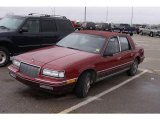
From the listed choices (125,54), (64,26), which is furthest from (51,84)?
(64,26)

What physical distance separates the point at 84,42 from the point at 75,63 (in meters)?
1.48

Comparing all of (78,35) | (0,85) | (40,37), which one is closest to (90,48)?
(78,35)

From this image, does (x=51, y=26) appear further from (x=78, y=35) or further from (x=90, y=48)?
(x=90, y=48)

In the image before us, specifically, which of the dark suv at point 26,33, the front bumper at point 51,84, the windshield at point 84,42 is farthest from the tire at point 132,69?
the front bumper at point 51,84

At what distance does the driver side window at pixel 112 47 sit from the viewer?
23.1 feet

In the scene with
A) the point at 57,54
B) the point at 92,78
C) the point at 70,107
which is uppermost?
the point at 57,54

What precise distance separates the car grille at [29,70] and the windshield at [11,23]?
363 centimetres

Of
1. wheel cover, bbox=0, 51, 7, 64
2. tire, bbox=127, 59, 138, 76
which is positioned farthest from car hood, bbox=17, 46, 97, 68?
wheel cover, bbox=0, 51, 7, 64

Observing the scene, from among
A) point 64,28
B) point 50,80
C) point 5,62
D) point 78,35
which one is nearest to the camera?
point 50,80

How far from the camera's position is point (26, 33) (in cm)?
947

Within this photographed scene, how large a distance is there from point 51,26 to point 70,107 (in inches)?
216

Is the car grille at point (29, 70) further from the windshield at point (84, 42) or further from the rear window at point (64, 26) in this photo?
the rear window at point (64, 26)

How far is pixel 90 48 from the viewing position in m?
6.96

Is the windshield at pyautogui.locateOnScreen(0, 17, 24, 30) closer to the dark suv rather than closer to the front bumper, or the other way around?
the dark suv
